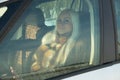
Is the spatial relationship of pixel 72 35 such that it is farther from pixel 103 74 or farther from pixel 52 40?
pixel 103 74

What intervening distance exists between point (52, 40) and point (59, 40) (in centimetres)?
6

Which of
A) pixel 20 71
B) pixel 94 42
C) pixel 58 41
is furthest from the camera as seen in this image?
pixel 94 42

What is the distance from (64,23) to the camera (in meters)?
3.17

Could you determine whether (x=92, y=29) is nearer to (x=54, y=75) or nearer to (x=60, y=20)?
(x=60, y=20)

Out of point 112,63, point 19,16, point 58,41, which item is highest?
point 19,16

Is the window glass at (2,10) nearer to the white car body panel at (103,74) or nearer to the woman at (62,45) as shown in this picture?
the woman at (62,45)

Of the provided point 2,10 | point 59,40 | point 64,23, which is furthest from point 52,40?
point 2,10

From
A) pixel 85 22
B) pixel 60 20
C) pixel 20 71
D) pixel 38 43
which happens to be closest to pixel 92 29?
pixel 85 22

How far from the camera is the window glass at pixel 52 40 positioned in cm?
283

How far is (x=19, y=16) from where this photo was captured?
2889 millimetres

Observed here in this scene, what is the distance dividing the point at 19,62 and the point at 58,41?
15.4 inches

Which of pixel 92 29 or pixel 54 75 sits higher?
pixel 92 29

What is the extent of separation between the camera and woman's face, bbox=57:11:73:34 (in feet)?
10.2

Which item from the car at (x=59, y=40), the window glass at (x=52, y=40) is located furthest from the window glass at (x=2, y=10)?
the window glass at (x=52, y=40)
